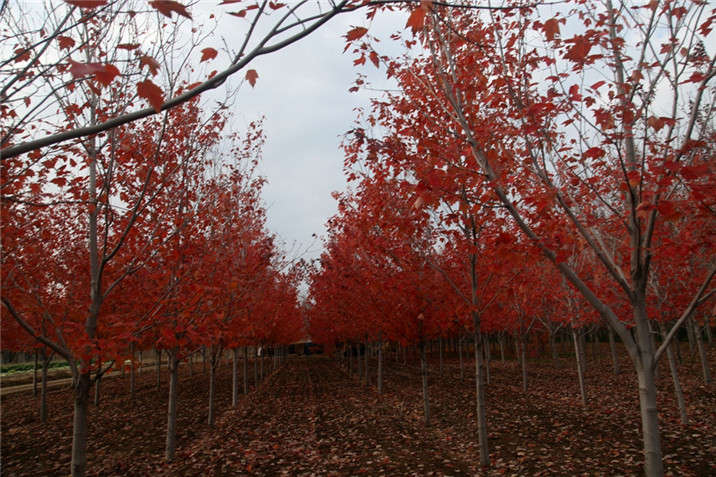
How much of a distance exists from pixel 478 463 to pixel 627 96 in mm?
5991

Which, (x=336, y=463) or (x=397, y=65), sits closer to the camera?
(x=397, y=65)

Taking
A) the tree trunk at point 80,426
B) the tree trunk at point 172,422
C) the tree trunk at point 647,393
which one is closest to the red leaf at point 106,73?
the tree trunk at point 80,426

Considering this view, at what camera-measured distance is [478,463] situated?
22.6ft

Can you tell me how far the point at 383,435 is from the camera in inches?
360

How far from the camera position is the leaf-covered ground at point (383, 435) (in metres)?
6.90

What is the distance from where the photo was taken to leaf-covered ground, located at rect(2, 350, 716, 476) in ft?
22.6

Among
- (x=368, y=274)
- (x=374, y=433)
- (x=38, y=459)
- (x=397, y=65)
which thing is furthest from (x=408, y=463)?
(x=38, y=459)

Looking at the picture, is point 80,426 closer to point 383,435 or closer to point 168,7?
point 168,7

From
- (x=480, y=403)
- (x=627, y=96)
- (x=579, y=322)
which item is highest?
(x=627, y=96)

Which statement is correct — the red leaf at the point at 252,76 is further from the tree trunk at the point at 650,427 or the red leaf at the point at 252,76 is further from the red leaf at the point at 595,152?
the tree trunk at the point at 650,427

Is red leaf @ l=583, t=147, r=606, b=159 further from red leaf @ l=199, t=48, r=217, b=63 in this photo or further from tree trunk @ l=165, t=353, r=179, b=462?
tree trunk @ l=165, t=353, r=179, b=462

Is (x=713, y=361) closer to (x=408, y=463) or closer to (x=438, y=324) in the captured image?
(x=438, y=324)

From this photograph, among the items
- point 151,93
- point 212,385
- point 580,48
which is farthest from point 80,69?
point 212,385

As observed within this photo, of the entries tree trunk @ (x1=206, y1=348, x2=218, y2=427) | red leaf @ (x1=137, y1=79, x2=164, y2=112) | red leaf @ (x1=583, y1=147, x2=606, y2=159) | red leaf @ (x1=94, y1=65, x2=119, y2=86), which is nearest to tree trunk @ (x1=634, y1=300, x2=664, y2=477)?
red leaf @ (x1=583, y1=147, x2=606, y2=159)
